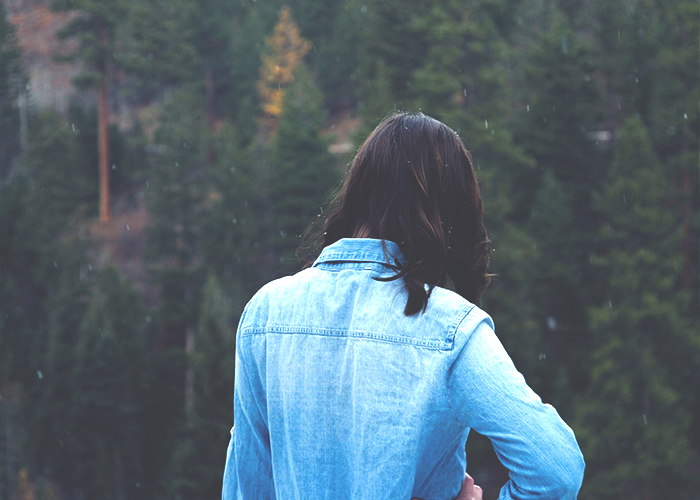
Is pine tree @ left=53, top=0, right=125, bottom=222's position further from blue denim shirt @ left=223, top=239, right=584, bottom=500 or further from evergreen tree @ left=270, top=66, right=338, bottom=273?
blue denim shirt @ left=223, top=239, right=584, bottom=500

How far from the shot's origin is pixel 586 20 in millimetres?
31344

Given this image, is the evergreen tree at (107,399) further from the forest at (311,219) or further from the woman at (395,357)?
the woman at (395,357)

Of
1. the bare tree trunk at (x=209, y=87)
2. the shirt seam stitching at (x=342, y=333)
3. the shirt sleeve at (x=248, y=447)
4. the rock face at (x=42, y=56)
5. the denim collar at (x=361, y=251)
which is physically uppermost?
the rock face at (x=42, y=56)

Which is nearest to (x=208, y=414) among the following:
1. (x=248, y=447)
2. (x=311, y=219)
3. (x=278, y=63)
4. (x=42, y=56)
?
(x=311, y=219)

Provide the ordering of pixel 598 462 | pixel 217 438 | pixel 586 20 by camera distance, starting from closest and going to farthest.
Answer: pixel 598 462
pixel 217 438
pixel 586 20

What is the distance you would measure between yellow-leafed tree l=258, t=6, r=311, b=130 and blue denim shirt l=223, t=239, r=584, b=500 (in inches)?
1610

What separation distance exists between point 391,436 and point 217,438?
23.9 meters

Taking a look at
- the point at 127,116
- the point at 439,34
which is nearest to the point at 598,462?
the point at 439,34

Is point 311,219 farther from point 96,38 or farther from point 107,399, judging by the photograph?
point 96,38

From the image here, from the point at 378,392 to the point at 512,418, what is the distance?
11.6 inches

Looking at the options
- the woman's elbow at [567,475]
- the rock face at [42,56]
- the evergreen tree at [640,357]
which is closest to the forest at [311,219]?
the evergreen tree at [640,357]

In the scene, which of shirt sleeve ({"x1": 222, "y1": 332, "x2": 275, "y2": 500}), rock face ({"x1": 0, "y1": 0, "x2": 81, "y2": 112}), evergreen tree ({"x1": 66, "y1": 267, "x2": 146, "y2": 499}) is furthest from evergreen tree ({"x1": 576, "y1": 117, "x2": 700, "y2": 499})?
rock face ({"x1": 0, "y1": 0, "x2": 81, "y2": 112})

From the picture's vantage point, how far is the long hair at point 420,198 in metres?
1.62

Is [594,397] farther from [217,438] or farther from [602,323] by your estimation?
[217,438]
